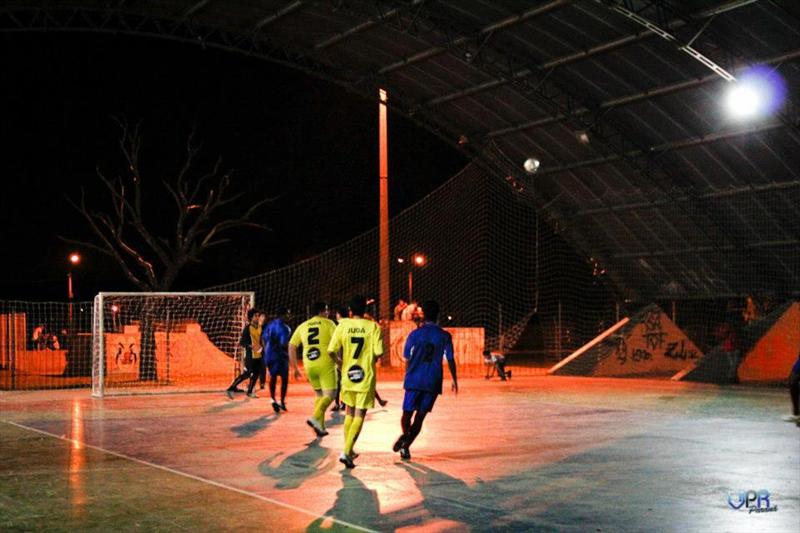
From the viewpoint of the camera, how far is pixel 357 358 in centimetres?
1237

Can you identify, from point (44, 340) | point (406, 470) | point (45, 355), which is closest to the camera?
point (406, 470)

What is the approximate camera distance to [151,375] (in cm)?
3250

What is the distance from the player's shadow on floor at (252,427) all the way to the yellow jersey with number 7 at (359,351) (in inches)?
149

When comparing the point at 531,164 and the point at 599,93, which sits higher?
the point at 599,93

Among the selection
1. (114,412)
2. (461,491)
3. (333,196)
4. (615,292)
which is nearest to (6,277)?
(333,196)

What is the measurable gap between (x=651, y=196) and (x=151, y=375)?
55.5ft

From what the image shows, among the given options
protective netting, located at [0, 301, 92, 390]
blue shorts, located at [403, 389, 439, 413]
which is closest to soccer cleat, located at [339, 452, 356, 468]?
blue shorts, located at [403, 389, 439, 413]

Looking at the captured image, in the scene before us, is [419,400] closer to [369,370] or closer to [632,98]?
[369,370]

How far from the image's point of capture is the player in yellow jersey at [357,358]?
39.8ft

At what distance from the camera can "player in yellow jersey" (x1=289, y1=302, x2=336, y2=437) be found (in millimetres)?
14812

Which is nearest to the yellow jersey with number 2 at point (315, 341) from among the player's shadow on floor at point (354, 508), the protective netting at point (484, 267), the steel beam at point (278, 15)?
the player's shadow on floor at point (354, 508)

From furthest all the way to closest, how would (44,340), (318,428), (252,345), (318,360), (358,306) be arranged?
(44,340), (252,345), (318,360), (318,428), (358,306)

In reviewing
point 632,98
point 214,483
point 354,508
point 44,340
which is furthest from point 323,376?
point 44,340

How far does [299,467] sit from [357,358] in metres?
1.44
